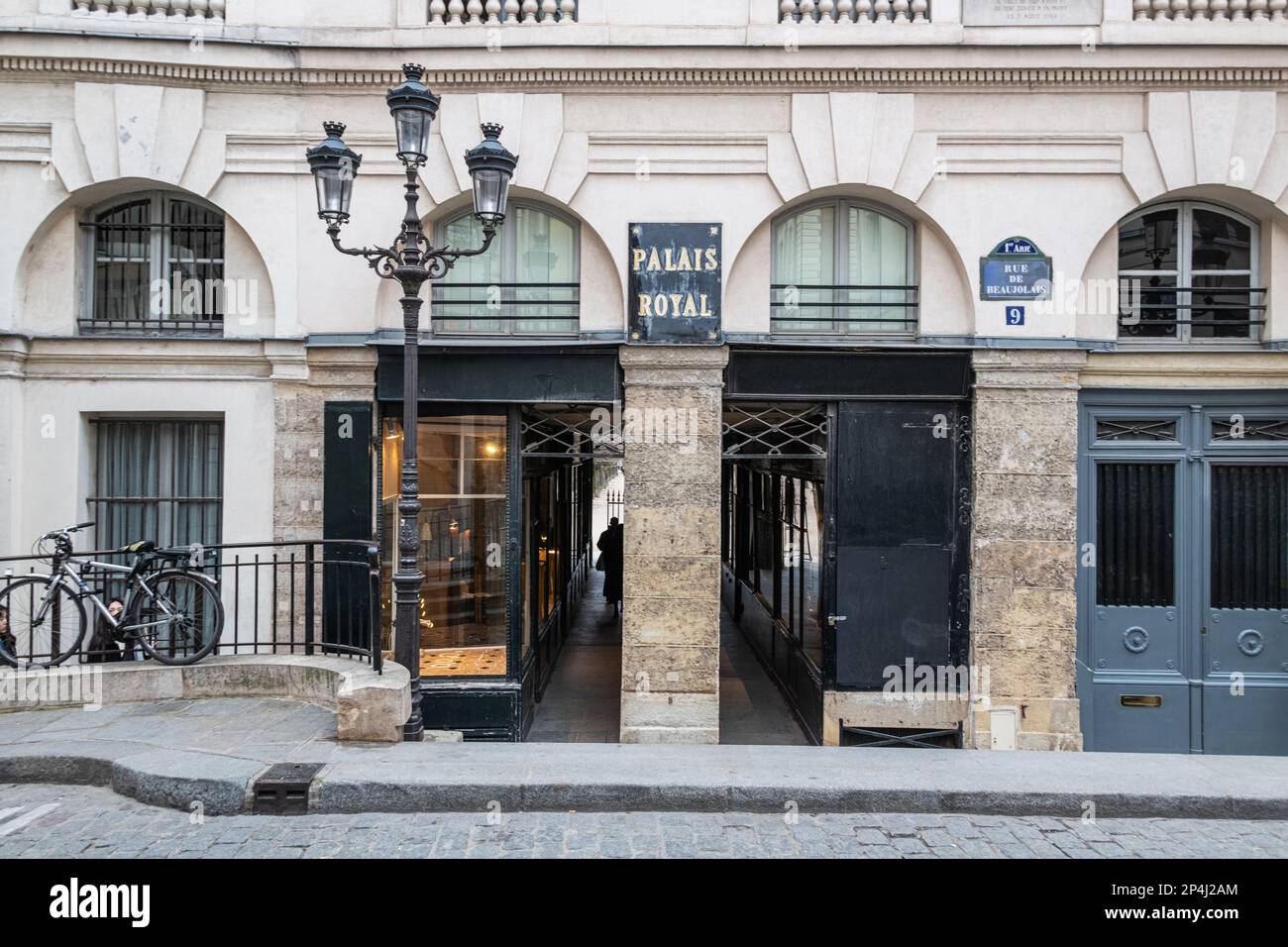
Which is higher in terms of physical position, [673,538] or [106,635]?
[673,538]

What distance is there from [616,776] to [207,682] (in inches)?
160

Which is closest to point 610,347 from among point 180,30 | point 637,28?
point 637,28

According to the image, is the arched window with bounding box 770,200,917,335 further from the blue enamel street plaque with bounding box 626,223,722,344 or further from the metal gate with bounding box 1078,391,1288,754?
the metal gate with bounding box 1078,391,1288,754

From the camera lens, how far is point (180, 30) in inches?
334

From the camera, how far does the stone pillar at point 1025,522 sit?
8.39 m

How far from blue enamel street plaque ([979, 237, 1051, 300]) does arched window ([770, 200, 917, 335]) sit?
0.75 m

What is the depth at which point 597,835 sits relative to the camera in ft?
16.5

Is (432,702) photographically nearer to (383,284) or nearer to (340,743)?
(340,743)

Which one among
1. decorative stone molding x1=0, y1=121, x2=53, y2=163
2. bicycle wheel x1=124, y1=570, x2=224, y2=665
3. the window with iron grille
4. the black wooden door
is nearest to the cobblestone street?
bicycle wheel x1=124, y1=570, x2=224, y2=665

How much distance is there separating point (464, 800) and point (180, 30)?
8.35m

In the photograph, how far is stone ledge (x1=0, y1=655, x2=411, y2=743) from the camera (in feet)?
22.2

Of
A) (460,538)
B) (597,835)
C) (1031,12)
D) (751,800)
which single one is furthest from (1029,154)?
(597,835)

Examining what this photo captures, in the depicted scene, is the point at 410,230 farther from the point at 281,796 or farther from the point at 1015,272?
the point at 1015,272

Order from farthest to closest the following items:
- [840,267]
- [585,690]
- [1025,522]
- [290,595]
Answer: [585,690] → [840,267] → [1025,522] → [290,595]
